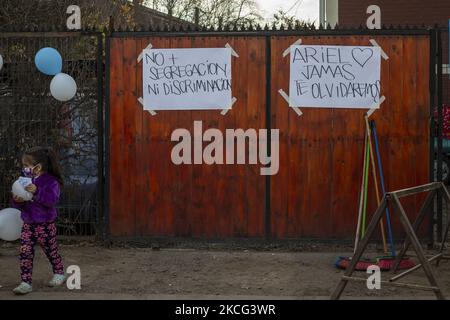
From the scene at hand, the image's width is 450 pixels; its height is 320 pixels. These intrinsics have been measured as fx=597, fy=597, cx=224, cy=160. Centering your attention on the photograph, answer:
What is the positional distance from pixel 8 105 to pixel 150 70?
1.83 m

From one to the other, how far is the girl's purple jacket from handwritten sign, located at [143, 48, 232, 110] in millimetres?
2088

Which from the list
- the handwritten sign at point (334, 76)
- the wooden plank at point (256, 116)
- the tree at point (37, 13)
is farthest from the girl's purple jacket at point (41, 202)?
the tree at point (37, 13)

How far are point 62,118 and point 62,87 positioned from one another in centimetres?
57

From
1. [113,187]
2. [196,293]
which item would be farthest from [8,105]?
[196,293]

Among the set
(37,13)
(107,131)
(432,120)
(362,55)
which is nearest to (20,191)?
(107,131)

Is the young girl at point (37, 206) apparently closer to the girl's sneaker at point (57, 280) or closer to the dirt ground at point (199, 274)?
the girl's sneaker at point (57, 280)

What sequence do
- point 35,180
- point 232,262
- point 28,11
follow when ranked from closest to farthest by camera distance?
point 35,180, point 232,262, point 28,11

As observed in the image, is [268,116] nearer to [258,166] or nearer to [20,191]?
[258,166]

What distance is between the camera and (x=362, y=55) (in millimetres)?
7234

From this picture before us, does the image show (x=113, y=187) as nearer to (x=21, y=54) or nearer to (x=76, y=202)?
(x=76, y=202)

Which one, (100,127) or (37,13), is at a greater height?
(37,13)

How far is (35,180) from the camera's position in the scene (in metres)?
5.54

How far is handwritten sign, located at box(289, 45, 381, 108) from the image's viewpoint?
7.23 metres

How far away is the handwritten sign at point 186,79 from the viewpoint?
24.0 feet
